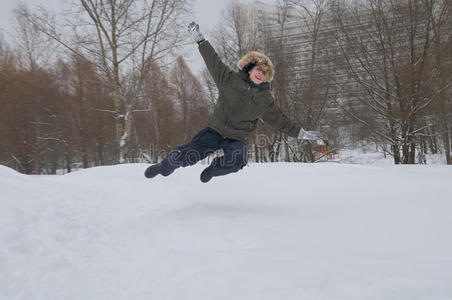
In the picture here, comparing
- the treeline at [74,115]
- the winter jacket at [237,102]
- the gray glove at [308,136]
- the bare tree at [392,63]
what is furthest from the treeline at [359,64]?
the winter jacket at [237,102]

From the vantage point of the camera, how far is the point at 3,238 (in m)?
1.48

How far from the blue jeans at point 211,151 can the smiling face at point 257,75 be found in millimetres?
682

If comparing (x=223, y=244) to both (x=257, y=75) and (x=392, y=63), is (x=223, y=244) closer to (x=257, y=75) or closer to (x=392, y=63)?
(x=257, y=75)

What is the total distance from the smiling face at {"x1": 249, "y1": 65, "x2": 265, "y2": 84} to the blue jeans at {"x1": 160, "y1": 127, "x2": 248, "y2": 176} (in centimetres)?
68

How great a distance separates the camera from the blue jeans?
2.88m

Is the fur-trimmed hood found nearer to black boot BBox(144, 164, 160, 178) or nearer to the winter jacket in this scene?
the winter jacket

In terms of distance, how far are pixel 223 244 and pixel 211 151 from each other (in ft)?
4.95

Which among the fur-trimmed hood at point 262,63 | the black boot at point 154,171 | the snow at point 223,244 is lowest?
the snow at point 223,244

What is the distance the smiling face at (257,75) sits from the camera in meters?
2.76

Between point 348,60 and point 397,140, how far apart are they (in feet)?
11.7

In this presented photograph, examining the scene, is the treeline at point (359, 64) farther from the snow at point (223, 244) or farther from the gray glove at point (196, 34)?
the gray glove at point (196, 34)

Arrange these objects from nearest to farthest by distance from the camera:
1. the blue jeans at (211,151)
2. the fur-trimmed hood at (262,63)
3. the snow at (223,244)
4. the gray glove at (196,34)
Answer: the snow at (223,244) < the fur-trimmed hood at (262,63) < the blue jeans at (211,151) < the gray glove at (196,34)

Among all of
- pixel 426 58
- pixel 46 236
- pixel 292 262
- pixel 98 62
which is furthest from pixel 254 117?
pixel 426 58

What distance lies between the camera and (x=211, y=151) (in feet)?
9.98
